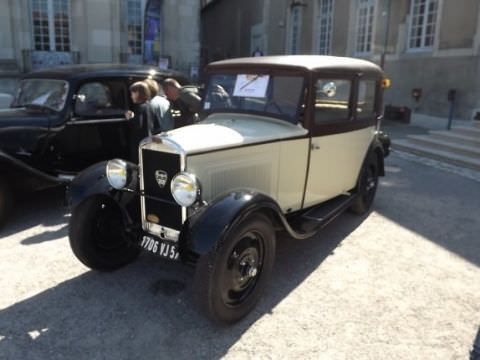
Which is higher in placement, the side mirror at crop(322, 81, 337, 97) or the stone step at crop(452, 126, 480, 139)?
the side mirror at crop(322, 81, 337, 97)

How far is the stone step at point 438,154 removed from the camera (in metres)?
7.85

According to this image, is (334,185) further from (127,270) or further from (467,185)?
(467,185)

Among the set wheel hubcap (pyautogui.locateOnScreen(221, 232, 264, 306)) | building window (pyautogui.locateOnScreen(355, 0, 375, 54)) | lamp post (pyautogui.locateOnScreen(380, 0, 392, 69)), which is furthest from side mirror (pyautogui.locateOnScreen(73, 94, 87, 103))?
building window (pyautogui.locateOnScreen(355, 0, 375, 54))

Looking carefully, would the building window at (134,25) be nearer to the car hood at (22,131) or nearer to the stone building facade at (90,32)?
the stone building facade at (90,32)

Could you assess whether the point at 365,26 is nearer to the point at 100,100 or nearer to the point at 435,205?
the point at 435,205

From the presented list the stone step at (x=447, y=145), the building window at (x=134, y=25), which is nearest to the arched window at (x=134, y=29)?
the building window at (x=134, y=25)

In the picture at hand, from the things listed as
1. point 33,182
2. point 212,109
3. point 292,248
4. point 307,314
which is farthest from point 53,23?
point 307,314

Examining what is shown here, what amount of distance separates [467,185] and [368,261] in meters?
3.71

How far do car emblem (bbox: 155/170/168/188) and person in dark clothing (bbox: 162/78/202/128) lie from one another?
2.06m

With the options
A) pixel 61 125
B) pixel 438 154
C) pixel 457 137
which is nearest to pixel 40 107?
pixel 61 125

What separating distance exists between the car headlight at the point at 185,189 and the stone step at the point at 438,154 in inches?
263

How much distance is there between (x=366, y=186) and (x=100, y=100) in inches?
143

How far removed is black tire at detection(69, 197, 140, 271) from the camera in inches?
135

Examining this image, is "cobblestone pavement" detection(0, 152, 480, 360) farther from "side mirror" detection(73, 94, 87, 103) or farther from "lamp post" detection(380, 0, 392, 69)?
"lamp post" detection(380, 0, 392, 69)
